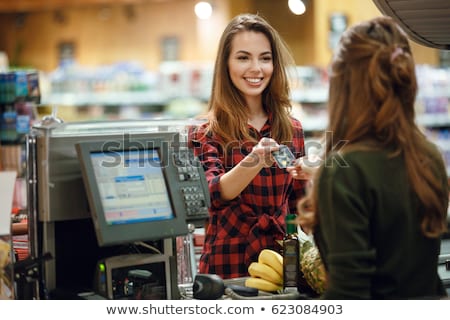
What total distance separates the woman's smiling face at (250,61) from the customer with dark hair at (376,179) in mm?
860

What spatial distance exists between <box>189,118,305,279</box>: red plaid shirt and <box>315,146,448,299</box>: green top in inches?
32.7

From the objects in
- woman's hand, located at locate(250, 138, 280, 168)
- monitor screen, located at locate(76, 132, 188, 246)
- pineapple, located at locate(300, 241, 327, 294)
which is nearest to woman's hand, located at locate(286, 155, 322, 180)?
woman's hand, located at locate(250, 138, 280, 168)

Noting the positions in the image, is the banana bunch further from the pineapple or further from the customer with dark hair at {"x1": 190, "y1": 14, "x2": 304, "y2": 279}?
the customer with dark hair at {"x1": 190, "y1": 14, "x2": 304, "y2": 279}

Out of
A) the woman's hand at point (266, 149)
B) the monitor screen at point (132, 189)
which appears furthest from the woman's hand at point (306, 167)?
the monitor screen at point (132, 189)

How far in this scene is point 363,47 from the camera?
1905 millimetres

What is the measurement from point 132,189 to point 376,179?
0.65m

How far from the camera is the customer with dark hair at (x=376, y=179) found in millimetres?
1857

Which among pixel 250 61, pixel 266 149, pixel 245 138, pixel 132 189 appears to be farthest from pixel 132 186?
pixel 250 61

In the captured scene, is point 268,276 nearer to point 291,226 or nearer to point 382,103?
point 291,226

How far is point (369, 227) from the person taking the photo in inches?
73.9

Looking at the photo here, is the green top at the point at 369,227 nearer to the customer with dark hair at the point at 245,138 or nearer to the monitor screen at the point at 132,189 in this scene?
the monitor screen at the point at 132,189

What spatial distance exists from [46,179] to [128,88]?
647 centimetres

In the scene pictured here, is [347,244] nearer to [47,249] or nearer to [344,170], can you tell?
[344,170]
